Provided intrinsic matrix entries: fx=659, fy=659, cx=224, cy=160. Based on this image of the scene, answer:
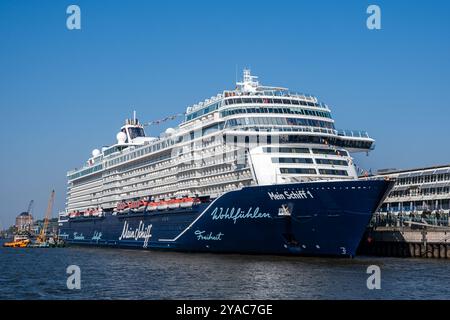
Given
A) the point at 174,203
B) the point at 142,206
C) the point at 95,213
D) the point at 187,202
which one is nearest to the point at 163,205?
the point at 174,203

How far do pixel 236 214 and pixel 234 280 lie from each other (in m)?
13.3

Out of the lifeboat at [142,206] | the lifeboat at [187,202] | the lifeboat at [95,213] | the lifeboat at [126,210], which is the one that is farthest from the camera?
the lifeboat at [95,213]

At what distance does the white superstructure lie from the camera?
157 feet

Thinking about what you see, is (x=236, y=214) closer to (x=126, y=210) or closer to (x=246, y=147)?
(x=246, y=147)

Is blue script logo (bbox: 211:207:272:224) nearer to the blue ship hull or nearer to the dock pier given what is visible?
the blue ship hull

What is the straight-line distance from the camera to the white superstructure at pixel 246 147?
48.0m

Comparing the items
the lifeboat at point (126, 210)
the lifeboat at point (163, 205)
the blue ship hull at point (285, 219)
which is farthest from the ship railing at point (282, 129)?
the lifeboat at point (126, 210)

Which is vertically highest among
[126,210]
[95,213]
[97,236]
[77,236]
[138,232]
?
[126,210]

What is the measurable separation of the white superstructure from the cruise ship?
8 centimetres

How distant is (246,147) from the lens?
4950 centimetres

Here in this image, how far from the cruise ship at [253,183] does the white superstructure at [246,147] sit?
81mm

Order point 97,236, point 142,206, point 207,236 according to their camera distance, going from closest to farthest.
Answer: point 207,236
point 142,206
point 97,236

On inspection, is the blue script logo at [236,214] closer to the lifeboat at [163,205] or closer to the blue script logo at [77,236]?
the lifeboat at [163,205]
